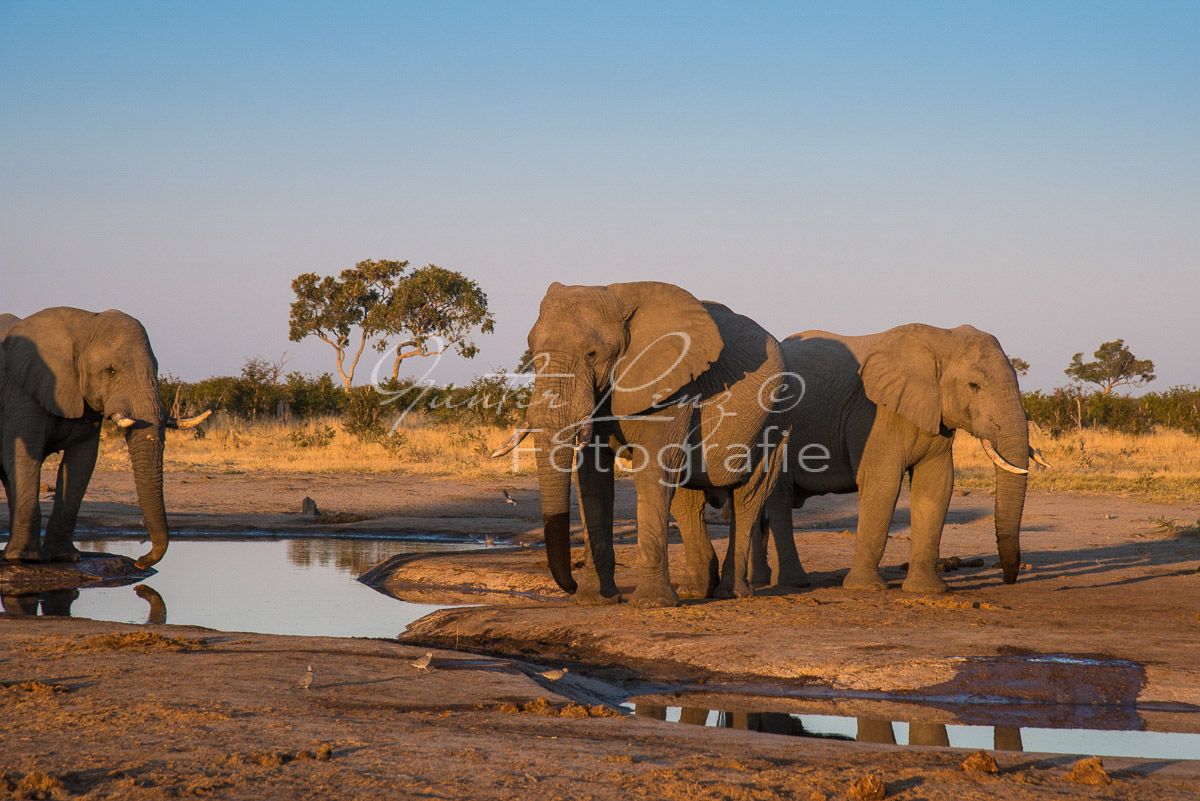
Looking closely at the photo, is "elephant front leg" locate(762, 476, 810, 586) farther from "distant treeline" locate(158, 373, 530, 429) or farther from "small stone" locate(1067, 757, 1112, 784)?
"distant treeline" locate(158, 373, 530, 429)

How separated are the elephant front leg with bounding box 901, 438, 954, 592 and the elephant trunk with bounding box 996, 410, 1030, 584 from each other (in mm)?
419

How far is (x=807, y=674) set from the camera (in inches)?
273

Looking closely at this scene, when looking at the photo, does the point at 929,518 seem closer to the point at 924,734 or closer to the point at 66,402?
the point at 924,734

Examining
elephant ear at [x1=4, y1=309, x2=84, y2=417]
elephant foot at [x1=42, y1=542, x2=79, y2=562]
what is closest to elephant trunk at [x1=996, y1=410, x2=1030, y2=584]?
elephant ear at [x1=4, y1=309, x2=84, y2=417]

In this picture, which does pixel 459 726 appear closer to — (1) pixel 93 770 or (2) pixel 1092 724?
(1) pixel 93 770

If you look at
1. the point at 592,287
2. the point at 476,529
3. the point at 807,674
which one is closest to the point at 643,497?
the point at 592,287

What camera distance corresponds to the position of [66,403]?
11.1m

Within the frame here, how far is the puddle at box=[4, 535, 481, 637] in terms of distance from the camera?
938 centimetres

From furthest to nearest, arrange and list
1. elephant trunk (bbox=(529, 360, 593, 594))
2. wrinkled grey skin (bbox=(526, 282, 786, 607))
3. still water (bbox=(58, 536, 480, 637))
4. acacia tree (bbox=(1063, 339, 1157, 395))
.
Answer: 1. acacia tree (bbox=(1063, 339, 1157, 395))
2. still water (bbox=(58, 536, 480, 637))
3. wrinkled grey skin (bbox=(526, 282, 786, 607))
4. elephant trunk (bbox=(529, 360, 593, 594))

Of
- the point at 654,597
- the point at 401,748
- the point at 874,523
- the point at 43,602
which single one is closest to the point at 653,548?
the point at 654,597

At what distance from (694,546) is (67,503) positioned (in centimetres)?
596

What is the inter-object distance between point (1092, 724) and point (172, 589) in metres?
7.98

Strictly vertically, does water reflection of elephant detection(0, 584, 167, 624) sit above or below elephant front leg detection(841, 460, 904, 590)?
below

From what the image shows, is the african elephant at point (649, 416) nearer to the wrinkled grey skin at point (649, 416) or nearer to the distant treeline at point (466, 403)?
the wrinkled grey skin at point (649, 416)
